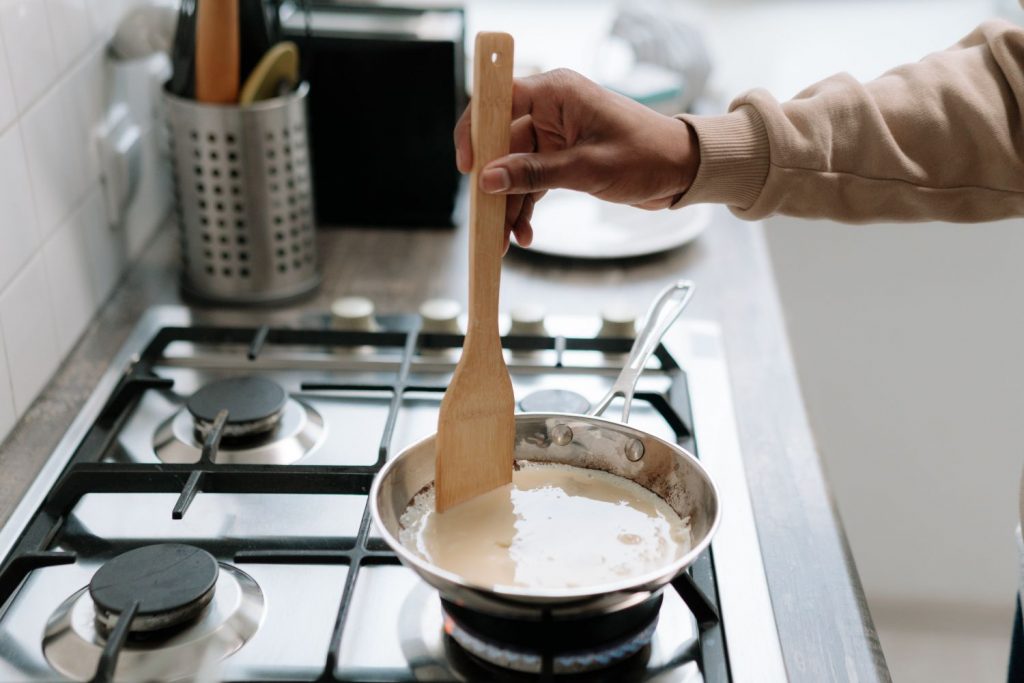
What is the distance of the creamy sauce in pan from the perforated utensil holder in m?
0.49

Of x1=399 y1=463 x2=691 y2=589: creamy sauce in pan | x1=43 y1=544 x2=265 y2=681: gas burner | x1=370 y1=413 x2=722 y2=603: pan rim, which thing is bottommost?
x1=43 y1=544 x2=265 y2=681: gas burner

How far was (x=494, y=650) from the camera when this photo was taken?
64 centimetres

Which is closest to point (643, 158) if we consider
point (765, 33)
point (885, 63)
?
point (885, 63)

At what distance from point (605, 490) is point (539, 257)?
555mm

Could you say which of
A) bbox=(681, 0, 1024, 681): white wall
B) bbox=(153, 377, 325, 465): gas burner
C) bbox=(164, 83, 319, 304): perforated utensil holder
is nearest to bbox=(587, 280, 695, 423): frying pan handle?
bbox=(153, 377, 325, 465): gas burner

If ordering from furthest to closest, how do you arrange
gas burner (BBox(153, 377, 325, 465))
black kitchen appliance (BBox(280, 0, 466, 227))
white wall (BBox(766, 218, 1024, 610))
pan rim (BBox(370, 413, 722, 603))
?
white wall (BBox(766, 218, 1024, 610)) → black kitchen appliance (BBox(280, 0, 466, 227)) → gas burner (BBox(153, 377, 325, 465)) → pan rim (BBox(370, 413, 722, 603))

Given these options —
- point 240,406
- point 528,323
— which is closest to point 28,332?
point 240,406

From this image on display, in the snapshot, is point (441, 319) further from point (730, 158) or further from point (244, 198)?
point (730, 158)

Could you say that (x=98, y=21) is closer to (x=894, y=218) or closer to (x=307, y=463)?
(x=307, y=463)

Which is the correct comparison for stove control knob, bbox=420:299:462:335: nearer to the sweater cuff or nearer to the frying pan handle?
the frying pan handle

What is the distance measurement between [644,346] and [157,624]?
43cm

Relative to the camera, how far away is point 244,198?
44.0 inches

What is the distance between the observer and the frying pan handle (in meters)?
0.81

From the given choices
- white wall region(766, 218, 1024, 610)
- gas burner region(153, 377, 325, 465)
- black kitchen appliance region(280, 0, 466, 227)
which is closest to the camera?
gas burner region(153, 377, 325, 465)
